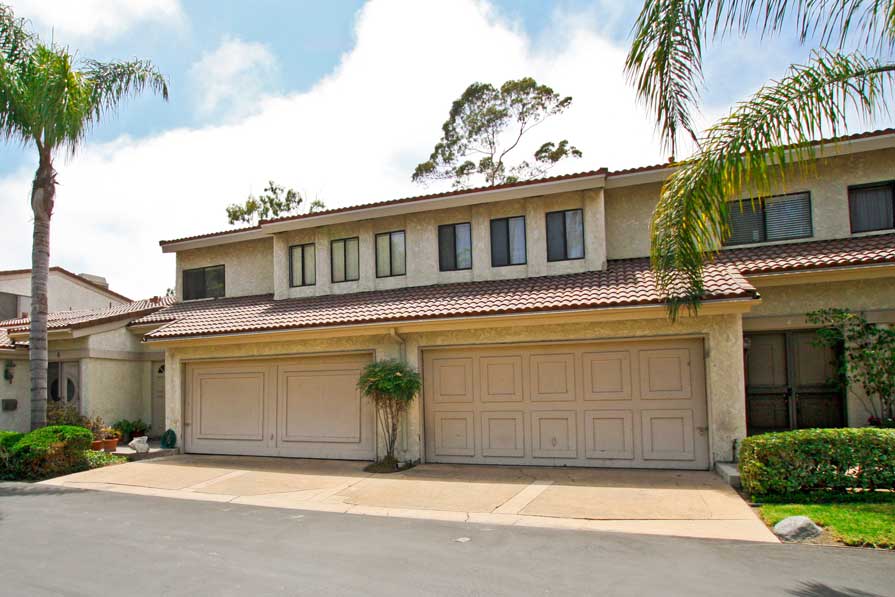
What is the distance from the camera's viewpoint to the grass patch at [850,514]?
22.8 feet

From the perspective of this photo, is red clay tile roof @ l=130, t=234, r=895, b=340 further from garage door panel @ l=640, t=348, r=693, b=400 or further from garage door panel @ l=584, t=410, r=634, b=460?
garage door panel @ l=584, t=410, r=634, b=460

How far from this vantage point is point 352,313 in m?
13.9

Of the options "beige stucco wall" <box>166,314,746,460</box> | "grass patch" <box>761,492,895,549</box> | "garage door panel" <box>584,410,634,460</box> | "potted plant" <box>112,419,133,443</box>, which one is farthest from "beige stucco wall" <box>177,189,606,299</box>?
"grass patch" <box>761,492,895,549</box>

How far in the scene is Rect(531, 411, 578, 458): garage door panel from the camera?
12.1 m

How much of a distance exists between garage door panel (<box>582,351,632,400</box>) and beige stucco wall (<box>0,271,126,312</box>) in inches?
823

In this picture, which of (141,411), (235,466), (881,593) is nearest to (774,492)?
(881,593)

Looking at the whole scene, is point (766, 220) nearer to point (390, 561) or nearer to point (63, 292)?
point (390, 561)

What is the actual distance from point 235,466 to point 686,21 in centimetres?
1168

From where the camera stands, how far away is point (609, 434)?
11867mm

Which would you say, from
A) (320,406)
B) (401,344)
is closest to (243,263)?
(320,406)

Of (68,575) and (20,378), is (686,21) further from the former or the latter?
(20,378)

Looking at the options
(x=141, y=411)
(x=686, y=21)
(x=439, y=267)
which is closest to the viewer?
(x=686, y=21)

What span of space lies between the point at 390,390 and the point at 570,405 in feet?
11.2

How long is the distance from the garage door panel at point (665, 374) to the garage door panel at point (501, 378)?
2.34 m
